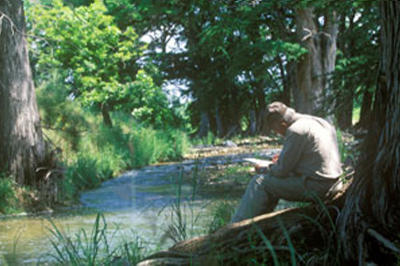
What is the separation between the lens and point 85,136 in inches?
578

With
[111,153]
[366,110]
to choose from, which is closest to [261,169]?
[366,110]

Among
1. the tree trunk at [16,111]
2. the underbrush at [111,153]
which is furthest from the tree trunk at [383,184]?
the tree trunk at [16,111]

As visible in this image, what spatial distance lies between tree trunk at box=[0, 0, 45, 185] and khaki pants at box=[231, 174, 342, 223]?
17.7 ft

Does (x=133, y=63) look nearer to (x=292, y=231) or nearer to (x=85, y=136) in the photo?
(x=85, y=136)

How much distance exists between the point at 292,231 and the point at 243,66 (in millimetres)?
13075

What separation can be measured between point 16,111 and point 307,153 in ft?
19.7

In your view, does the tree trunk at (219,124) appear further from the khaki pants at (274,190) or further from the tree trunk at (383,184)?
the tree trunk at (383,184)

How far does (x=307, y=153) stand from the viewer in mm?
4832

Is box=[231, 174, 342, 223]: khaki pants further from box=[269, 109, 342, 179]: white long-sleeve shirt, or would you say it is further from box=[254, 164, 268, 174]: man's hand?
box=[254, 164, 268, 174]: man's hand

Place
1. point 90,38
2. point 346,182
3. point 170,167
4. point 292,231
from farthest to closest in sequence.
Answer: point 90,38, point 170,167, point 346,182, point 292,231

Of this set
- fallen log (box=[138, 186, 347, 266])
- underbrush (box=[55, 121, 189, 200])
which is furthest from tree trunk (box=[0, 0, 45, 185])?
fallen log (box=[138, 186, 347, 266])

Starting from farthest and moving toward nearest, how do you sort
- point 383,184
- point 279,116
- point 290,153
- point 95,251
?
point 279,116
point 290,153
point 95,251
point 383,184

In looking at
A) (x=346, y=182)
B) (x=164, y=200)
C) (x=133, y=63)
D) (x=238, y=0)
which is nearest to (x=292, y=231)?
(x=346, y=182)

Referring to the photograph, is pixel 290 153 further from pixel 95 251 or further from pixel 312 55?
pixel 312 55
